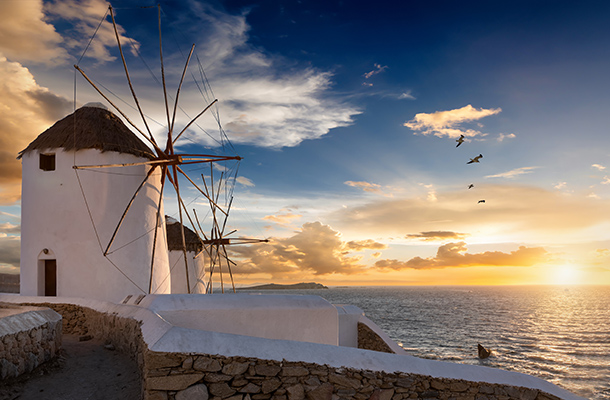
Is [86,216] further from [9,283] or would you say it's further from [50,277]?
[9,283]

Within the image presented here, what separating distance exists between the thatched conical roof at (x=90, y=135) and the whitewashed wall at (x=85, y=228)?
253mm

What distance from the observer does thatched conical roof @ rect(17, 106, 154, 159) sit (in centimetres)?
1405

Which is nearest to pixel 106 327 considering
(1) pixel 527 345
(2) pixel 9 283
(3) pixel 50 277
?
(3) pixel 50 277

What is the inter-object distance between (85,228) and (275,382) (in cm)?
1069

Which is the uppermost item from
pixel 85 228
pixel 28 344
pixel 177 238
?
pixel 85 228

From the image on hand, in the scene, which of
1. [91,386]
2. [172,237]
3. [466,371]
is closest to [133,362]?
[91,386]

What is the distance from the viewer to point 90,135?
14188mm

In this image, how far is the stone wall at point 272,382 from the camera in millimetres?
4926

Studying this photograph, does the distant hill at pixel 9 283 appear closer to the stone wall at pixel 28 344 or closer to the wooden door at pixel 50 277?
the wooden door at pixel 50 277

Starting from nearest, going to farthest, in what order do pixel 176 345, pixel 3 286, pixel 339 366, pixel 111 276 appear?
pixel 176 345, pixel 339 366, pixel 111 276, pixel 3 286

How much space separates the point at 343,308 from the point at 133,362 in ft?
34.6

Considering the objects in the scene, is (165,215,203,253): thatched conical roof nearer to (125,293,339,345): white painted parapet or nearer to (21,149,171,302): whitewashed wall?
(21,149,171,302): whitewashed wall

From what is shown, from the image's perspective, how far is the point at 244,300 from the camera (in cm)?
828

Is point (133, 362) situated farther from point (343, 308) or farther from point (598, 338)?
point (598, 338)
